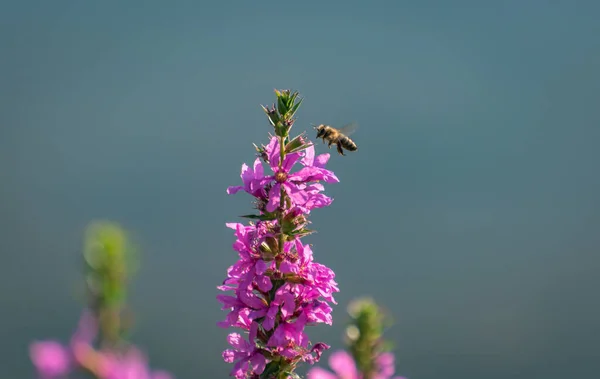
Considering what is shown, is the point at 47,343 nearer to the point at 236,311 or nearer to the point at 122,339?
the point at 122,339

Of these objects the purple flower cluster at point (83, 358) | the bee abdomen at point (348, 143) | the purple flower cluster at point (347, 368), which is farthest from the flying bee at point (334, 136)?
the purple flower cluster at point (83, 358)

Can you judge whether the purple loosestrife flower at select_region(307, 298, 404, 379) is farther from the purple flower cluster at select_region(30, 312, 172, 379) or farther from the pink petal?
the purple flower cluster at select_region(30, 312, 172, 379)

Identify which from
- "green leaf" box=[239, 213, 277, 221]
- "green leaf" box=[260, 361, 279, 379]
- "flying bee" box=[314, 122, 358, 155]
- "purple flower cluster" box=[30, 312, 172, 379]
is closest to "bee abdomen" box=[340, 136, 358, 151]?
"flying bee" box=[314, 122, 358, 155]

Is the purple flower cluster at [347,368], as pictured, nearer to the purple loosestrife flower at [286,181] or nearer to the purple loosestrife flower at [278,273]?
the purple loosestrife flower at [278,273]

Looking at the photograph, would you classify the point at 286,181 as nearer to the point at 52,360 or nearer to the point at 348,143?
the point at 52,360

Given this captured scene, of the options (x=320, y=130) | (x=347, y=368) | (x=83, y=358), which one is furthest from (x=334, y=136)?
(x=83, y=358)
